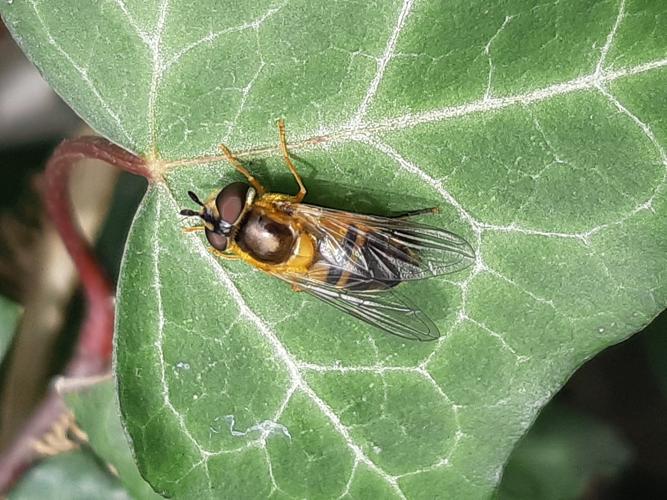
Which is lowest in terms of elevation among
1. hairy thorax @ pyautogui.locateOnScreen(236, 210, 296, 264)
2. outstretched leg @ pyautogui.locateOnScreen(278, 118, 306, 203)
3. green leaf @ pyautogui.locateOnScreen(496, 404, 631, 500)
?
green leaf @ pyautogui.locateOnScreen(496, 404, 631, 500)

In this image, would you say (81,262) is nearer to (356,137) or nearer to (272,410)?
(272,410)

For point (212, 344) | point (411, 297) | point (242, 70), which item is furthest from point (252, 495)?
point (242, 70)

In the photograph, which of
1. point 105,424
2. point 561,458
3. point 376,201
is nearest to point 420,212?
point 376,201

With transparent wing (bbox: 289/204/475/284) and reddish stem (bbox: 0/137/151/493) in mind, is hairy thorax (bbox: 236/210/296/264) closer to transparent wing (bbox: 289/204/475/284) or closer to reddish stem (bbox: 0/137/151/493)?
transparent wing (bbox: 289/204/475/284)

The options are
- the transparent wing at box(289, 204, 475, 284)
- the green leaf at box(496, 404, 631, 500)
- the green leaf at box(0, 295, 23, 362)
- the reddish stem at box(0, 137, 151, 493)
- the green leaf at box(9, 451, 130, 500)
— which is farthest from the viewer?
the green leaf at box(496, 404, 631, 500)

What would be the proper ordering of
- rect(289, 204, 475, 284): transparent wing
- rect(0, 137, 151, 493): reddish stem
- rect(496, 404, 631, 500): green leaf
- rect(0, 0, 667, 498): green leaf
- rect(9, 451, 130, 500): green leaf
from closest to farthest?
rect(0, 0, 667, 498): green leaf < rect(289, 204, 475, 284): transparent wing < rect(0, 137, 151, 493): reddish stem < rect(9, 451, 130, 500): green leaf < rect(496, 404, 631, 500): green leaf

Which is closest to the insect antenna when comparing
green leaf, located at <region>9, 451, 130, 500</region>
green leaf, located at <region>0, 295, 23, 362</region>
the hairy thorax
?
the hairy thorax

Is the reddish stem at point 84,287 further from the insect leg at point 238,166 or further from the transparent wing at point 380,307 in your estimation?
the transparent wing at point 380,307
